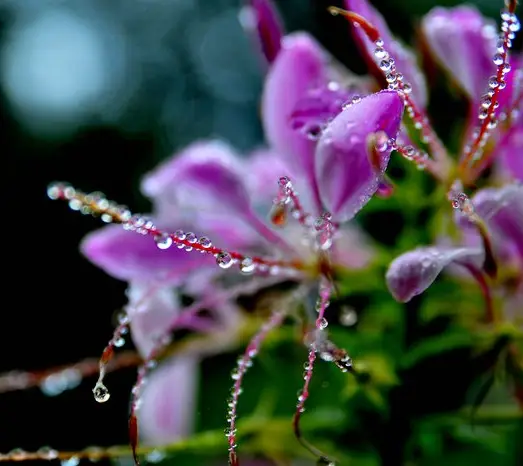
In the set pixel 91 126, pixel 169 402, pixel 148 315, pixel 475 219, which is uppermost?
pixel 475 219

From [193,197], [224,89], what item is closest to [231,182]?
[193,197]

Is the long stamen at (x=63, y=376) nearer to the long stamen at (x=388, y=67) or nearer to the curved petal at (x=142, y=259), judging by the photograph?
the curved petal at (x=142, y=259)

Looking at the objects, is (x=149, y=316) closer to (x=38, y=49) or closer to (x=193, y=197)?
(x=193, y=197)

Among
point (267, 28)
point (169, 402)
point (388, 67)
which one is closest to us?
point (388, 67)

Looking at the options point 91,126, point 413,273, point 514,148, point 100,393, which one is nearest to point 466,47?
point 514,148

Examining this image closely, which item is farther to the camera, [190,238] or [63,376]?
[63,376]

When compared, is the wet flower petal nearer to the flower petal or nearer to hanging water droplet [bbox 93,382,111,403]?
the flower petal

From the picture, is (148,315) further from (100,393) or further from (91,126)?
(91,126)

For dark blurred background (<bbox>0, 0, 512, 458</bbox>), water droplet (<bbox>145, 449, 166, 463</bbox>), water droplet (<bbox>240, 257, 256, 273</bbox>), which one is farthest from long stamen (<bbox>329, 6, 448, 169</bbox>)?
dark blurred background (<bbox>0, 0, 512, 458</bbox>)
